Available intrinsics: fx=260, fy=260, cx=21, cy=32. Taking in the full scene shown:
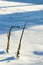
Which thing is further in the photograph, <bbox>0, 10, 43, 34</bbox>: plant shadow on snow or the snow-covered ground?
<bbox>0, 10, 43, 34</bbox>: plant shadow on snow

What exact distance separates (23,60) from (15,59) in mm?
155

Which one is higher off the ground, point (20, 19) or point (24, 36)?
point (24, 36)

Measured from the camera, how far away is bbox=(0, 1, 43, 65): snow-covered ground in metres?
4.75

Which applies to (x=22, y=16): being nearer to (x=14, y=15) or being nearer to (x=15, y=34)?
(x=14, y=15)

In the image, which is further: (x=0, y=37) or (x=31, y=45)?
(x=0, y=37)

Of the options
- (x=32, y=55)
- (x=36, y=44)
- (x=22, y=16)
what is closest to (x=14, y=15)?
(x=22, y=16)

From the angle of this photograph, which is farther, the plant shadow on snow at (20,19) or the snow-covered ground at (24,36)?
the plant shadow on snow at (20,19)

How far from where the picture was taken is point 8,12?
10414 mm

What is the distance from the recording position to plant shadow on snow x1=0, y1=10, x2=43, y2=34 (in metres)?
7.99

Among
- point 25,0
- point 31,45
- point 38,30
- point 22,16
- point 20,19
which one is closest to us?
point 31,45

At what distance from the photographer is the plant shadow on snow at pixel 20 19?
7.99m

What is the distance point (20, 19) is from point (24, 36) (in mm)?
2530

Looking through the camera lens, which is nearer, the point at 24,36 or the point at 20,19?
the point at 24,36

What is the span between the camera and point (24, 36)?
263 inches
